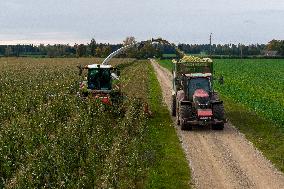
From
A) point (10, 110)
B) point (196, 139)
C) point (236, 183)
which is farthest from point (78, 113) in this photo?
point (236, 183)

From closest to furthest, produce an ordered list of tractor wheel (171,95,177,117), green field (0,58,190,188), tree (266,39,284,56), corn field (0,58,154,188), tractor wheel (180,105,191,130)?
1. corn field (0,58,154,188)
2. green field (0,58,190,188)
3. tractor wheel (180,105,191,130)
4. tractor wheel (171,95,177,117)
5. tree (266,39,284,56)

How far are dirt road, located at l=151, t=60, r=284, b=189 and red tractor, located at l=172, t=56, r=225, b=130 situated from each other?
0.51 meters

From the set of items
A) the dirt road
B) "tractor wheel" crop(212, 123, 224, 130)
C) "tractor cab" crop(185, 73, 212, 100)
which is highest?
"tractor cab" crop(185, 73, 212, 100)

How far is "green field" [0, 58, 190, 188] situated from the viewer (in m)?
13.1

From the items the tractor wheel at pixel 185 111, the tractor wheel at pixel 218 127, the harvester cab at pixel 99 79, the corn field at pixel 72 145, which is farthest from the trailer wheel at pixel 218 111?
the harvester cab at pixel 99 79

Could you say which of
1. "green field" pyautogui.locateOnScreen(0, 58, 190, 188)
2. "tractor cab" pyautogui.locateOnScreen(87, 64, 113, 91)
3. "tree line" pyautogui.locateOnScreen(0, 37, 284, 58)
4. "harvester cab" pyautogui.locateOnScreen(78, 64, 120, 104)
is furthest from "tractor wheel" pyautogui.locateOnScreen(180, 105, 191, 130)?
"tree line" pyautogui.locateOnScreen(0, 37, 284, 58)

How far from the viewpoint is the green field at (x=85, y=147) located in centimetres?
1315

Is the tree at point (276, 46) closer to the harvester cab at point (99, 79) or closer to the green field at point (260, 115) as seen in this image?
the green field at point (260, 115)

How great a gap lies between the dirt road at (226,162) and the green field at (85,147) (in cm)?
48

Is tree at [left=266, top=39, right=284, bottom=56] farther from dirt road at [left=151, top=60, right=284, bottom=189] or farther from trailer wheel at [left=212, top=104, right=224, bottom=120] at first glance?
dirt road at [left=151, top=60, right=284, bottom=189]

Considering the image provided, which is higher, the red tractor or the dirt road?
the red tractor

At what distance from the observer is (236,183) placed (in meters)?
14.0

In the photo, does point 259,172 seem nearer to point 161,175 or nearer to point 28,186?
point 161,175

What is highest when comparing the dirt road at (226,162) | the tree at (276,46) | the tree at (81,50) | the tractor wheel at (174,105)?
the tree at (276,46)
